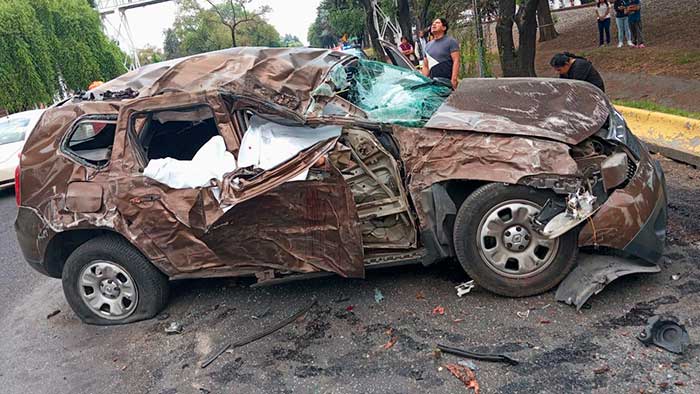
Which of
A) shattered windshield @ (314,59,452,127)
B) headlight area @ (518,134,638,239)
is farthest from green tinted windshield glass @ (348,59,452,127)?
headlight area @ (518,134,638,239)

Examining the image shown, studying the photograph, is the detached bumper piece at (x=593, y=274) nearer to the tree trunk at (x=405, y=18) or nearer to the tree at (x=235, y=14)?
the tree trunk at (x=405, y=18)

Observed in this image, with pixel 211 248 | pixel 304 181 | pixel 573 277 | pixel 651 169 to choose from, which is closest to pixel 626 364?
pixel 573 277

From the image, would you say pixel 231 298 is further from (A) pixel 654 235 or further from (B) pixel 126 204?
(A) pixel 654 235

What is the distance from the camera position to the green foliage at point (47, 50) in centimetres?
2192

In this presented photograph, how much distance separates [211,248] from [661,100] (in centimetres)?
814

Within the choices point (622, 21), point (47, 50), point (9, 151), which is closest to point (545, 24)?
point (622, 21)

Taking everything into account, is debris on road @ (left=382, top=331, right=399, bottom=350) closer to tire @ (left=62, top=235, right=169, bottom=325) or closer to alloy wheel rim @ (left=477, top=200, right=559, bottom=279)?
alloy wheel rim @ (left=477, top=200, right=559, bottom=279)

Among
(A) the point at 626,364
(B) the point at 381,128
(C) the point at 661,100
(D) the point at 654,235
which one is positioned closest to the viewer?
(A) the point at 626,364

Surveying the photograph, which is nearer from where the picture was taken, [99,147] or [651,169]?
[651,169]

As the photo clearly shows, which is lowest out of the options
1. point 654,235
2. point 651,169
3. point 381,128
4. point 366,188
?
point 654,235

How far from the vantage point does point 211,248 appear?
419 centimetres

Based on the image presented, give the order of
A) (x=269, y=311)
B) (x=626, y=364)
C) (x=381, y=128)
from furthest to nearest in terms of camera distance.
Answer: (x=269, y=311) → (x=381, y=128) → (x=626, y=364)

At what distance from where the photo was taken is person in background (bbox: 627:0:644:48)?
46.8 ft

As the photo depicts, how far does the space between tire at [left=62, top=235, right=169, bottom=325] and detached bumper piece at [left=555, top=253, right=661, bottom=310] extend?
301 centimetres
